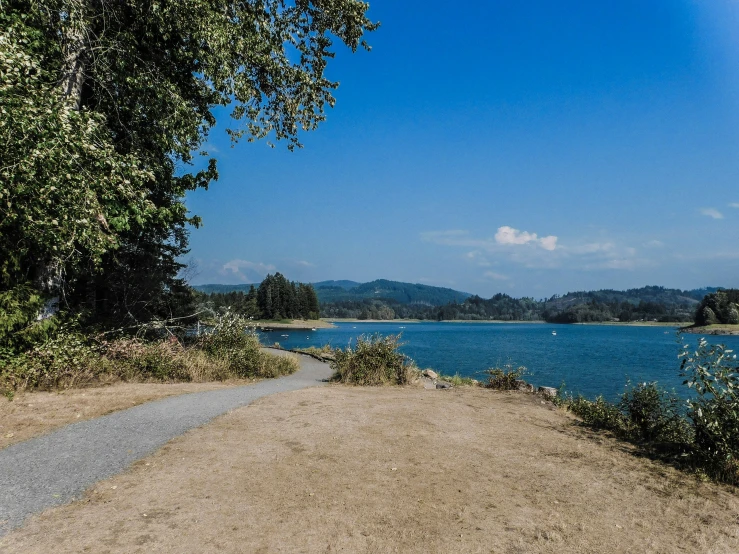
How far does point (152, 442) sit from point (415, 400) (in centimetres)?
620

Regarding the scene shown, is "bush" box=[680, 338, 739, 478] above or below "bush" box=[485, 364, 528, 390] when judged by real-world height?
above

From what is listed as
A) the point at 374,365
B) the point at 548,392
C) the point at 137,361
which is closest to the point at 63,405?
the point at 137,361

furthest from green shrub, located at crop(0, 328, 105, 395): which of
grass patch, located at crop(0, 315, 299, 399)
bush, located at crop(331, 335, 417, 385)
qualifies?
bush, located at crop(331, 335, 417, 385)

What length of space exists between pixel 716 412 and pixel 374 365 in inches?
362

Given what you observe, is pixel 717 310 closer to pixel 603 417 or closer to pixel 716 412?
pixel 603 417

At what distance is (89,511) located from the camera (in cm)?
439

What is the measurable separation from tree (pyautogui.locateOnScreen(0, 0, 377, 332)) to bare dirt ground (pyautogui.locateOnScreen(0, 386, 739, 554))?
5.87m

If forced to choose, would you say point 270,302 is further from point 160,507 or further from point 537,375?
point 160,507

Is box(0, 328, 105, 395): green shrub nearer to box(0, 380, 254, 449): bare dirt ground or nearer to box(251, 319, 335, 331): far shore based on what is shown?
box(0, 380, 254, 449): bare dirt ground

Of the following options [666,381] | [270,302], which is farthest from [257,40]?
[270,302]

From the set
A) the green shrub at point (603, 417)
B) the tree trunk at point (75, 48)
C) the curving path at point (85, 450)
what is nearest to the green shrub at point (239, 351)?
the curving path at point (85, 450)

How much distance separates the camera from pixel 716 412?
665cm

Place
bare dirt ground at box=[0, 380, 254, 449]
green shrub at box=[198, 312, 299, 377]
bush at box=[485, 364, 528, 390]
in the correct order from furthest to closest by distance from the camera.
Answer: green shrub at box=[198, 312, 299, 377]
bush at box=[485, 364, 528, 390]
bare dirt ground at box=[0, 380, 254, 449]

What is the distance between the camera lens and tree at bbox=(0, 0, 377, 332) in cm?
848
